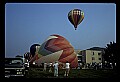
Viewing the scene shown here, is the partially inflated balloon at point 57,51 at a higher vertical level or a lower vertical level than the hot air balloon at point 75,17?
lower

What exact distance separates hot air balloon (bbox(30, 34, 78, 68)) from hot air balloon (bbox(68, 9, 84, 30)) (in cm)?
202

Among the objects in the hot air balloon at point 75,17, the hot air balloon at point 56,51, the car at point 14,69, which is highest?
the hot air balloon at point 75,17

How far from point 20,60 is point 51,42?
7.04 metres

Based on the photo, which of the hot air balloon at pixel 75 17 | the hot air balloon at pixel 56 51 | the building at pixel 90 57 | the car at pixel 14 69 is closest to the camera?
the car at pixel 14 69

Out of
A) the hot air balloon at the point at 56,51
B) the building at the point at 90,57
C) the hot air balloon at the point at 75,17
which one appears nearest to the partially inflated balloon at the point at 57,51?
the hot air balloon at the point at 56,51

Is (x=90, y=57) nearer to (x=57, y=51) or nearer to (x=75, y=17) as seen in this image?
(x=57, y=51)

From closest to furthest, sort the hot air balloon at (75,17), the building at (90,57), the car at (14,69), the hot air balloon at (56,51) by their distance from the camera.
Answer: the car at (14,69), the hot air balloon at (75,17), the hot air balloon at (56,51), the building at (90,57)

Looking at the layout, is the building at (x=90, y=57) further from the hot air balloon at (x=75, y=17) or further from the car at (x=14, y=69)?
the car at (x=14, y=69)

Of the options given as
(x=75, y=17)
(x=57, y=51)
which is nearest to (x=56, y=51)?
(x=57, y=51)

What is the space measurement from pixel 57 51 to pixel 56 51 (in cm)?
7

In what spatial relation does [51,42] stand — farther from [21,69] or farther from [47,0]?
[47,0]

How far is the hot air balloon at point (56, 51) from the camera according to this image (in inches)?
721

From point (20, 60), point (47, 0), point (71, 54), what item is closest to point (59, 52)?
point (71, 54)

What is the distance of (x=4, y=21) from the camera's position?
5090 millimetres
